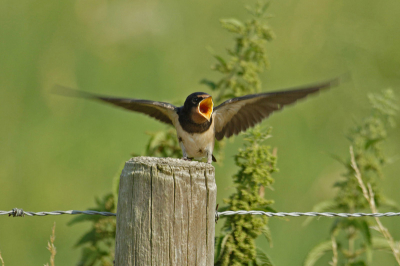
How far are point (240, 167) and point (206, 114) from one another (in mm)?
560

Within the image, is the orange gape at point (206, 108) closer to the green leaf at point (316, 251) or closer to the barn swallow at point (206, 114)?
the barn swallow at point (206, 114)

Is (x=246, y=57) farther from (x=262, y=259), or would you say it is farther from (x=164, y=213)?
(x=164, y=213)

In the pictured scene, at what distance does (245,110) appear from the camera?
4395 mm

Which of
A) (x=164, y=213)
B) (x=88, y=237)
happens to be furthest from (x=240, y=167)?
(x=164, y=213)

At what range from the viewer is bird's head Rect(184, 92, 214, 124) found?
4034 millimetres

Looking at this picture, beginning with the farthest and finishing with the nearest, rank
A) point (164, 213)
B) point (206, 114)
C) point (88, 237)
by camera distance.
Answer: point (88, 237) → point (206, 114) → point (164, 213)

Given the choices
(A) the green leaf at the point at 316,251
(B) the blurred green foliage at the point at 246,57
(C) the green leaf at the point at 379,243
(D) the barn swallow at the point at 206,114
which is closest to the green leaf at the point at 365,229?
(C) the green leaf at the point at 379,243

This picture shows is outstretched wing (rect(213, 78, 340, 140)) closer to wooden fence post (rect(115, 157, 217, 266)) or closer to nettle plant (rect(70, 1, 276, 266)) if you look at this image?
nettle plant (rect(70, 1, 276, 266))

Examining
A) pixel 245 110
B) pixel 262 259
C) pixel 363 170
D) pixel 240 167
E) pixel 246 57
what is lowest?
pixel 262 259

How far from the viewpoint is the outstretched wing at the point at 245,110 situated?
12.8 ft

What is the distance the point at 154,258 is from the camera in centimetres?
232

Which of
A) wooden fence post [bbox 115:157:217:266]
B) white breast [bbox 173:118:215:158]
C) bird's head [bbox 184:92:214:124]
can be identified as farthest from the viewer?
white breast [bbox 173:118:215:158]

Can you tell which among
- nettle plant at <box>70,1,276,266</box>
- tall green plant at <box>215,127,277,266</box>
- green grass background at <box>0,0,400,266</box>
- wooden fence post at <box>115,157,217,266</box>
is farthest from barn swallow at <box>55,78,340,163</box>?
wooden fence post at <box>115,157,217,266</box>

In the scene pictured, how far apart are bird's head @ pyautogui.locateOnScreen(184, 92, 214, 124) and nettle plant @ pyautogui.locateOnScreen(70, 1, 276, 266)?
1.24 feet
